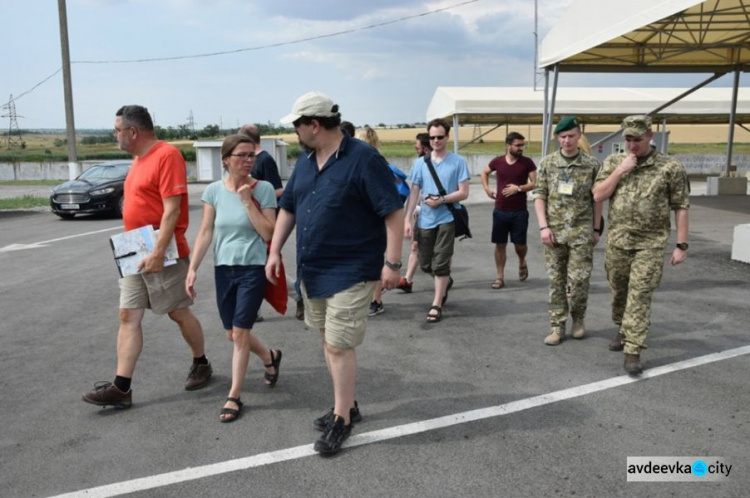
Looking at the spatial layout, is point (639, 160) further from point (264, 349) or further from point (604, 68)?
point (604, 68)

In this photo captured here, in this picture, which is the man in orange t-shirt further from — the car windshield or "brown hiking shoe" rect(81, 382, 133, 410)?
the car windshield

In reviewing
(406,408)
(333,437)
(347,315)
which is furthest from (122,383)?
(406,408)

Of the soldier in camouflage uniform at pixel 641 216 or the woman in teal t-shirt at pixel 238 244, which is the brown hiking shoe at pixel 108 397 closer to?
the woman in teal t-shirt at pixel 238 244

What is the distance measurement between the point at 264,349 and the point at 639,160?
9.97 feet

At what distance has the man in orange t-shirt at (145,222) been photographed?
393cm

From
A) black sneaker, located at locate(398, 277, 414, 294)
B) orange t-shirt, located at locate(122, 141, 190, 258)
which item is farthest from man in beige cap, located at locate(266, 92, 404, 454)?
black sneaker, located at locate(398, 277, 414, 294)

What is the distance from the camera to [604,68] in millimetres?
17016

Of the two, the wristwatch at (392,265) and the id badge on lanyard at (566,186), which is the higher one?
the id badge on lanyard at (566,186)

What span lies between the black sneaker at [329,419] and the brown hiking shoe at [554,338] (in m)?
2.07

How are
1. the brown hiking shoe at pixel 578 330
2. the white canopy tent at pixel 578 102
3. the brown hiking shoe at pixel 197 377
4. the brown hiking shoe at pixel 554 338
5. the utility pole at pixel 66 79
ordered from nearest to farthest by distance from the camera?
the brown hiking shoe at pixel 197 377 < the brown hiking shoe at pixel 554 338 < the brown hiking shoe at pixel 578 330 < the utility pole at pixel 66 79 < the white canopy tent at pixel 578 102

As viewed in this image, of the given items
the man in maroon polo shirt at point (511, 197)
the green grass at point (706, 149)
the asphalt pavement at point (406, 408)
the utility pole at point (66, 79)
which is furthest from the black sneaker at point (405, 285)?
the green grass at point (706, 149)

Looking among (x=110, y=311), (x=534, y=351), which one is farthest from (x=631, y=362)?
(x=110, y=311)

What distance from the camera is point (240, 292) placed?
3.88m

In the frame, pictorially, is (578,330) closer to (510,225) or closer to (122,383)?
(510,225)
